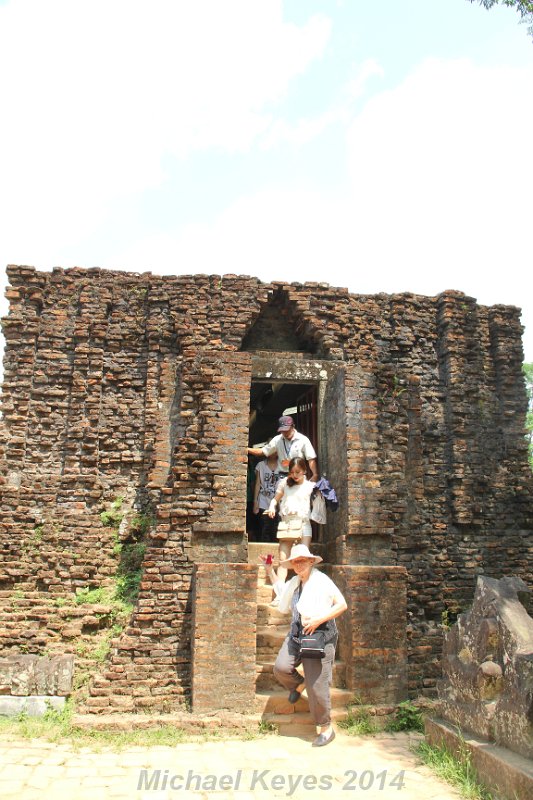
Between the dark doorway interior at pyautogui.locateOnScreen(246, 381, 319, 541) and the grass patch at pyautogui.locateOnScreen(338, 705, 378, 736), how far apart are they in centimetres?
336

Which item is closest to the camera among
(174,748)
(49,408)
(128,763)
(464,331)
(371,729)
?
(128,763)

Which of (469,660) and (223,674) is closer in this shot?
(469,660)

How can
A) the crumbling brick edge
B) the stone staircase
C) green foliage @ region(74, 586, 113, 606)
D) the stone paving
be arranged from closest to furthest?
the crumbling brick edge < the stone paving < the stone staircase < green foliage @ region(74, 586, 113, 606)

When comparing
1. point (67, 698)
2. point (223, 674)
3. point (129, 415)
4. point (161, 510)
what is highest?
point (129, 415)

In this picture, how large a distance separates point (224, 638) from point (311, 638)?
3.66 feet

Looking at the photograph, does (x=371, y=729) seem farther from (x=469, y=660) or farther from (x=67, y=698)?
(x=67, y=698)

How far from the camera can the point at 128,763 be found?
16.3ft

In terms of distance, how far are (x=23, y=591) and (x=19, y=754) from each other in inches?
113

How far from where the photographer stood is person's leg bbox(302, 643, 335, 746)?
5414 millimetres

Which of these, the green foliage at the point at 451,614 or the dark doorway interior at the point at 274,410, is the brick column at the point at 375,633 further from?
the dark doorway interior at the point at 274,410

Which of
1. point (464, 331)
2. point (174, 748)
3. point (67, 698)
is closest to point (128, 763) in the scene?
point (174, 748)

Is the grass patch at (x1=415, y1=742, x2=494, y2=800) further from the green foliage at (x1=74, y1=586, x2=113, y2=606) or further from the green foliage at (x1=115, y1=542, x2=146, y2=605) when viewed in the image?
the green foliage at (x1=74, y1=586, x2=113, y2=606)

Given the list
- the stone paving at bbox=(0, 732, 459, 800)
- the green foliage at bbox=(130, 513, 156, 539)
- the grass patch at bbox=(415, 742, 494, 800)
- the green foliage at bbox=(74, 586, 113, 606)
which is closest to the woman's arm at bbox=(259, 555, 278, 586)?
the stone paving at bbox=(0, 732, 459, 800)

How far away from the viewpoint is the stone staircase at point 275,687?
5.86 metres
